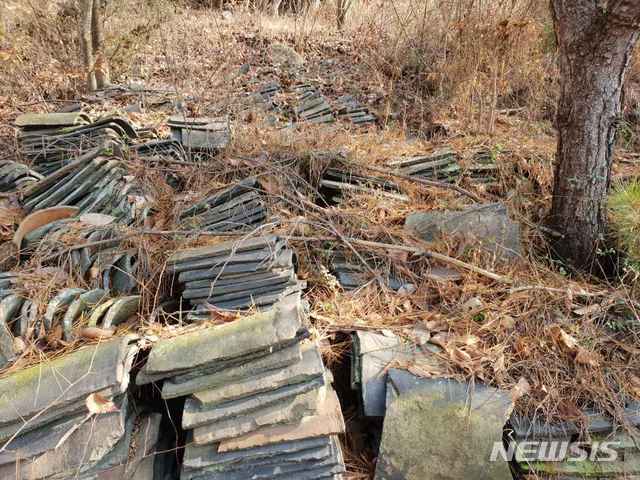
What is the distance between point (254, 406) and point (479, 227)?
2.06 metres

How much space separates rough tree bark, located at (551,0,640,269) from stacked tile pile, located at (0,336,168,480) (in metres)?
2.98

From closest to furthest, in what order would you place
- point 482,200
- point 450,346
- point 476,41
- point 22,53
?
point 450,346
point 482,200
point 476,41
point 22,53

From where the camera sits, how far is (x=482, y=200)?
11.9 ft

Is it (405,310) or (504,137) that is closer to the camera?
(405,310)

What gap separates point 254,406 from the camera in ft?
6.68

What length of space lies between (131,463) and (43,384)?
541mm

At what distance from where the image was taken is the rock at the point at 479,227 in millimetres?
3145

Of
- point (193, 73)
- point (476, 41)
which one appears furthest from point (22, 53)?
point (476, 41)

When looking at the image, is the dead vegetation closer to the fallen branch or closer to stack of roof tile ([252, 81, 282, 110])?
the fallen branch

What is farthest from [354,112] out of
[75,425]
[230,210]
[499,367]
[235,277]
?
[75,425]

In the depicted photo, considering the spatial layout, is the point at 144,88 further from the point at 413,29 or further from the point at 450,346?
the point at 450,346

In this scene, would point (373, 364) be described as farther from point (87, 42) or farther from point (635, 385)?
point (87, 42)

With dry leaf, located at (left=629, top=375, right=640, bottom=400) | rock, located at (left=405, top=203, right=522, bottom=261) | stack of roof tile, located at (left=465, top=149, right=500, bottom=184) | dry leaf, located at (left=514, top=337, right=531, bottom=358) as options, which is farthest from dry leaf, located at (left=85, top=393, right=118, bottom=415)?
stack of roof tile, located at (left=465, top=149, right=500, bottom=184)

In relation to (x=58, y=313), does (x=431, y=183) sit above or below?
above
